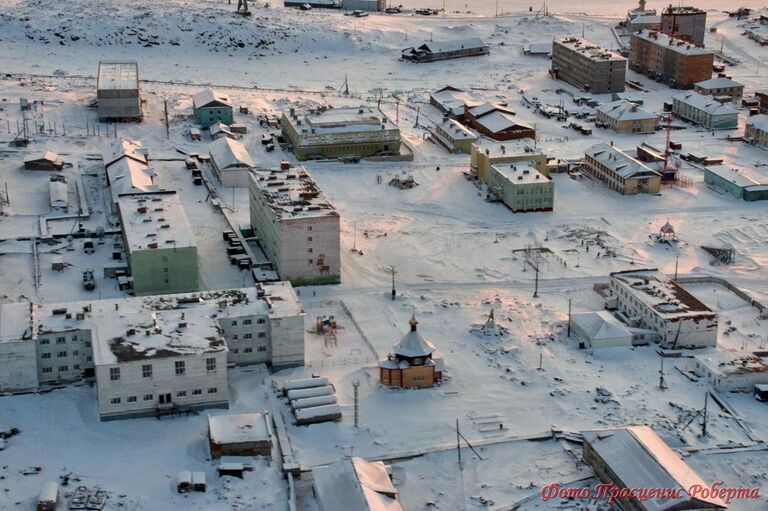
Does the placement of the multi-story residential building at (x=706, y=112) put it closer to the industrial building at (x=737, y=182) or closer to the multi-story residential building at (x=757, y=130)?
the multi-story residential building at (x=757, y=130)

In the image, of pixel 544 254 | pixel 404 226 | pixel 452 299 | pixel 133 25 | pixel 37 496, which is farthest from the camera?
pixel 133 25

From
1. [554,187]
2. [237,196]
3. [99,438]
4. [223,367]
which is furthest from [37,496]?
[554,187]

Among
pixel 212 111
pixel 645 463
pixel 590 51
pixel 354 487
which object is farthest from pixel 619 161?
pixel 354 487

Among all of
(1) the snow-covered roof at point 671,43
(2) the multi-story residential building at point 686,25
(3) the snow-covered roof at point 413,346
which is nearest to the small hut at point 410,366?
(3) the snow-covered roof at point 413,346

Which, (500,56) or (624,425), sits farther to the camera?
(500,56)

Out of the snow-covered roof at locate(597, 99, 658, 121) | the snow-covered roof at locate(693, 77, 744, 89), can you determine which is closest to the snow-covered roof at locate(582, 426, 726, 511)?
the snow-covered roof at locate(597, 99, 658, 121)

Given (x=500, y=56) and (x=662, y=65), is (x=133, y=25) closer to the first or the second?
(x=500, y=56)

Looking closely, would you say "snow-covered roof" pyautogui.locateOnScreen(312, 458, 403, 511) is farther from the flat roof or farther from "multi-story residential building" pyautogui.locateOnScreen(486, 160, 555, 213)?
the flat roof
